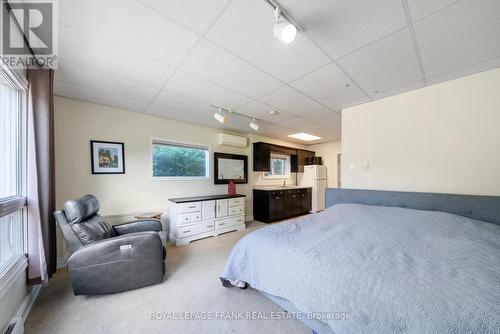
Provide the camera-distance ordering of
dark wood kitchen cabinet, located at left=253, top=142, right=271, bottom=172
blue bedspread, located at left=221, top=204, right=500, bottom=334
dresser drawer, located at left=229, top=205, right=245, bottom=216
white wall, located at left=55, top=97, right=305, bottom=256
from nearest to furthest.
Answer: blue bedspread, located at left=221, top=204, right=500, bottom=334 < white wall, located at left=55, top=97, right=305, bottom=256 < dresser drawer, located at left=229, top=205, right=245, bottom=216 < dark wood kitchen cabinet, located at left=253, top=142, right=271, bottom=172

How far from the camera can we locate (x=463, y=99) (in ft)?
6.85

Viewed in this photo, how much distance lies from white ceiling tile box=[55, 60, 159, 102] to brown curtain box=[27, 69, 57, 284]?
0.17m

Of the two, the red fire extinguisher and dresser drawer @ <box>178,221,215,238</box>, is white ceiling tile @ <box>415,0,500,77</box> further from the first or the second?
dresser drawer @ <box>178,221,215,238</box>

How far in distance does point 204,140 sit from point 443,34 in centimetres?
374

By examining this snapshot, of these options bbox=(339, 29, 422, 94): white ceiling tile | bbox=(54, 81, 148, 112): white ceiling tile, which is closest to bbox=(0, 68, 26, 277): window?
bbox=(54, 81, 148, 112): white ceiling tile

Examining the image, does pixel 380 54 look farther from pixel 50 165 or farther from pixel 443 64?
pixel 50 165

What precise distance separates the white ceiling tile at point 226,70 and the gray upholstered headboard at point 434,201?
2091 mm

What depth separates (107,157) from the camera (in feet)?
9.57

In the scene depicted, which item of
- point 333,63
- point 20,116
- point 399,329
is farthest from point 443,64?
point 20,116

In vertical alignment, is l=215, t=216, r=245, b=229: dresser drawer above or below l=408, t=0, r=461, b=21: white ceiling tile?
below

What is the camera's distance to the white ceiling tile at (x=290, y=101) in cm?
245

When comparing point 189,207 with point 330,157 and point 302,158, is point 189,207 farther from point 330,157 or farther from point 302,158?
point 330,157

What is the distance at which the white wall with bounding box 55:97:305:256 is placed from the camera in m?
2.59

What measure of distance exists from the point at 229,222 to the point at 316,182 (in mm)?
3185
